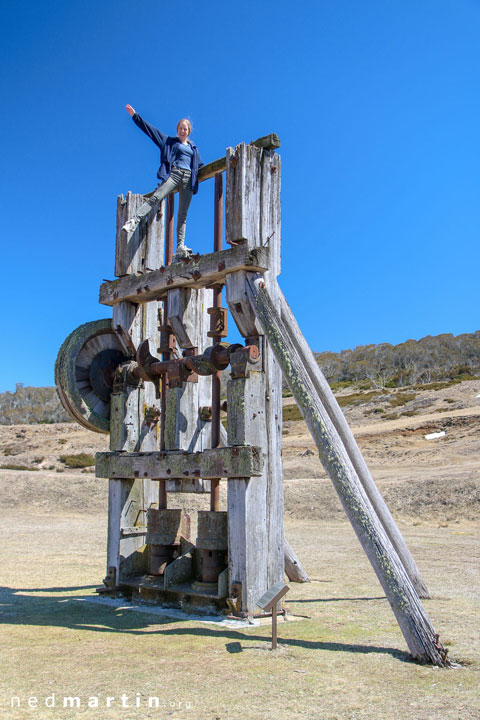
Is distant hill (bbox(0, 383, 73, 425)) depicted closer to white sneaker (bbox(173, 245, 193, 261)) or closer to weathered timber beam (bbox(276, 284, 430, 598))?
white sneaker (bbox(173, 245, 193, 261))

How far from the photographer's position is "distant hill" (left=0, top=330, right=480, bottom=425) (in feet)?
→ 195

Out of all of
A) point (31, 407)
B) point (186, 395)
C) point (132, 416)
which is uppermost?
point (31, 407)

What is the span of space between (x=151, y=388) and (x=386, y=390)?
43.5m

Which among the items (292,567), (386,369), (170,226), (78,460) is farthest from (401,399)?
(170,226)

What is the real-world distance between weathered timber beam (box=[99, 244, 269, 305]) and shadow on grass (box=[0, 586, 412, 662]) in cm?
364

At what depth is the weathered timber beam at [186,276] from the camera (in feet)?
23.9

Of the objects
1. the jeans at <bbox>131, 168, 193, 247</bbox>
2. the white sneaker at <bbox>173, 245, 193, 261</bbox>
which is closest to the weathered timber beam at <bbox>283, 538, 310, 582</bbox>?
the white sneaker at <bbox>173, 245, 193, 261</bbox>

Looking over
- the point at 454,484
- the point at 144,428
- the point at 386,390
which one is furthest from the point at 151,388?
the point at 386,390

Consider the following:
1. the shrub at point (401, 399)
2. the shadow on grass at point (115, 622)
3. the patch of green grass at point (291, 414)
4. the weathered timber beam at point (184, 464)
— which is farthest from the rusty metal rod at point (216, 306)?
the shrub at point (401, 399)

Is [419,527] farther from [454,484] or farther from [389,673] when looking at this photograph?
[389,673]

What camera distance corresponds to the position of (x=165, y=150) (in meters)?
8.55

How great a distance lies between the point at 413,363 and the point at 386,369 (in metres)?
2.73

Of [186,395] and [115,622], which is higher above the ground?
[186,395]

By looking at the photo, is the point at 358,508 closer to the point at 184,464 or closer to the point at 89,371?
the point at 184,464
